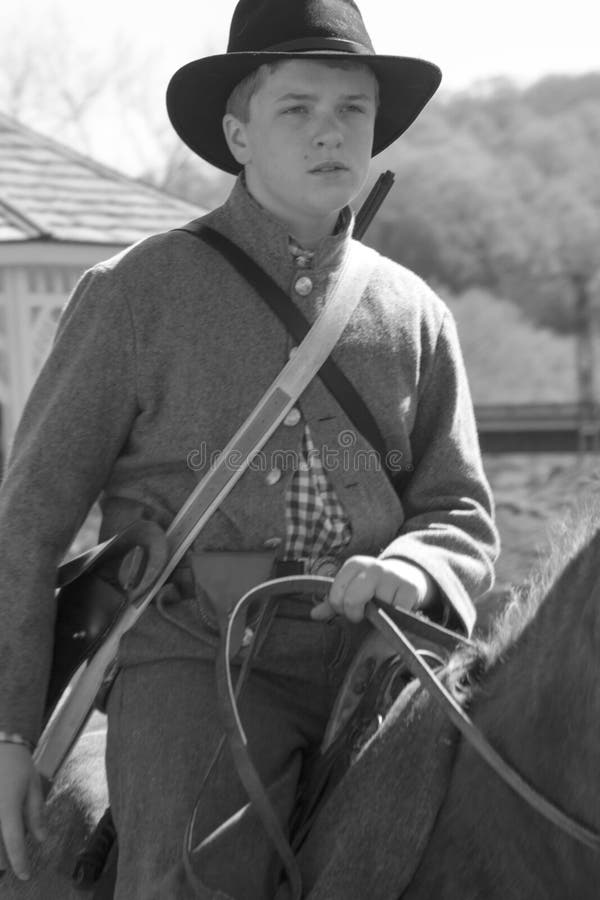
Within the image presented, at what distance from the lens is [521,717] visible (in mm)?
2188

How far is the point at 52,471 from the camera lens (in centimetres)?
264

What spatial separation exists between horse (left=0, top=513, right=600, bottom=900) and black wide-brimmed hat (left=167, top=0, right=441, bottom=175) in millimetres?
1117

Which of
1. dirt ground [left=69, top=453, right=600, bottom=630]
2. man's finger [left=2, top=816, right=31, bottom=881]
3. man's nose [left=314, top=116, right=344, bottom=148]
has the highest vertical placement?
man's nose [left=314, top=116, right=344, bottom=148]

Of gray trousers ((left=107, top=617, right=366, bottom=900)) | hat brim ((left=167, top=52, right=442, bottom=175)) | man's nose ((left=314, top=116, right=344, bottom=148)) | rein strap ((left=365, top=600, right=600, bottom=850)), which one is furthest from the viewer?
hat brim ((left=167, top=52, right=442, bottom=175))

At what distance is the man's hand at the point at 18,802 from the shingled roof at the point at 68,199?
631 cm

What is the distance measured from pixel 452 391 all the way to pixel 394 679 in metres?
0.71

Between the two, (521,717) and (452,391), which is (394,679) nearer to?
(521,717)

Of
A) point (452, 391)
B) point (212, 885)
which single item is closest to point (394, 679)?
point (212, 885)

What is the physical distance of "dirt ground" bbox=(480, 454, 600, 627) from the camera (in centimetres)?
851

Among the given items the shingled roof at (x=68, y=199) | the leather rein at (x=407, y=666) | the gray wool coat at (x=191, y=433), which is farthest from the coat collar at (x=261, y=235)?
the shingled roof at (x=68, y=199)

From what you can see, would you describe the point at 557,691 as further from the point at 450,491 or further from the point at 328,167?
the point at 328,167

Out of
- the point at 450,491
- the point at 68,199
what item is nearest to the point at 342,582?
the point at 450,491

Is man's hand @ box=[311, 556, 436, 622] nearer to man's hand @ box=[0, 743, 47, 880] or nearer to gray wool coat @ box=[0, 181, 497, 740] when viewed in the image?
gray wool coat @ box=[0, 181, 497, 740]

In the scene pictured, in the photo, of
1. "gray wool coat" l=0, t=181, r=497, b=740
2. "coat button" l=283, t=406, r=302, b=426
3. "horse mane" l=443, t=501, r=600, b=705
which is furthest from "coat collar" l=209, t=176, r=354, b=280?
"horse mane" l=443, t=501, r=600, b=705
